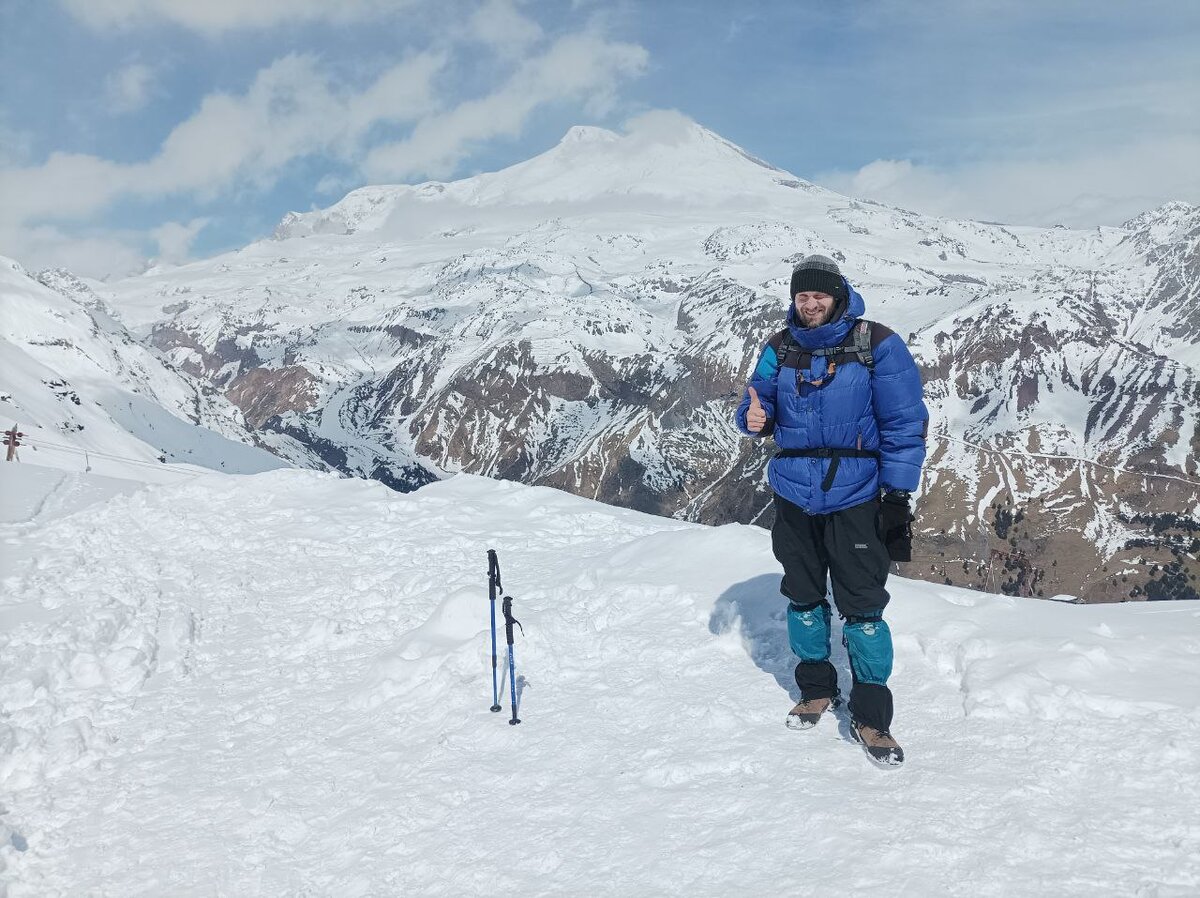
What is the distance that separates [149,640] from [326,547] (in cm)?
390

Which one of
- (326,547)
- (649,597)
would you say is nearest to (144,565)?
(326,547)

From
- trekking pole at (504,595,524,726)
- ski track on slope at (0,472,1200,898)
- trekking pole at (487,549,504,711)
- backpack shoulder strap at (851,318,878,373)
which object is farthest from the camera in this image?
trekking pole at (487,549,504,711)

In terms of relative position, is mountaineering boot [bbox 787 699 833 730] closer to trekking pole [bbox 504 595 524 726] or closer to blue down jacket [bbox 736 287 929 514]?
blue down jacket [bbox 736 287 929 514]

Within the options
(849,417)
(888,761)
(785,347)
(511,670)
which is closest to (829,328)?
(785,347)

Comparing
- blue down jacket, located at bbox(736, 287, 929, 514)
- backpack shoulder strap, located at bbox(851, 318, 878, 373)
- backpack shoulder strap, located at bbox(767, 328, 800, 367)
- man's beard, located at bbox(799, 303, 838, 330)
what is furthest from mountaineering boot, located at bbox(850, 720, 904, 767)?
man's beard, located at bbox(799, 303, 838, 330)

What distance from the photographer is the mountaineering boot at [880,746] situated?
598 centimetres

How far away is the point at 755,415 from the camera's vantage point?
684 cm

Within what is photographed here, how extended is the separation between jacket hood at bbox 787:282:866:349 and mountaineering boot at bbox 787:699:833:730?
3205 mm

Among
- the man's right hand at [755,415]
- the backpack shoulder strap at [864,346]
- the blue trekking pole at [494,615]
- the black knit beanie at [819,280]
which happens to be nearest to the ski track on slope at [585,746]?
the blue trekking pole at [494,615]

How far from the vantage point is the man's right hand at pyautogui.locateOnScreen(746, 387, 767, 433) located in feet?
22.5

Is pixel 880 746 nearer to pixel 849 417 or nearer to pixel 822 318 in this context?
pixel 849 417

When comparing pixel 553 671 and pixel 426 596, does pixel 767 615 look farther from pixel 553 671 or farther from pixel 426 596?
pixel 426 596

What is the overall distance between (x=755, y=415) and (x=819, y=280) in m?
1.29

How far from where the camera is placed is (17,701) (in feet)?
26.4
